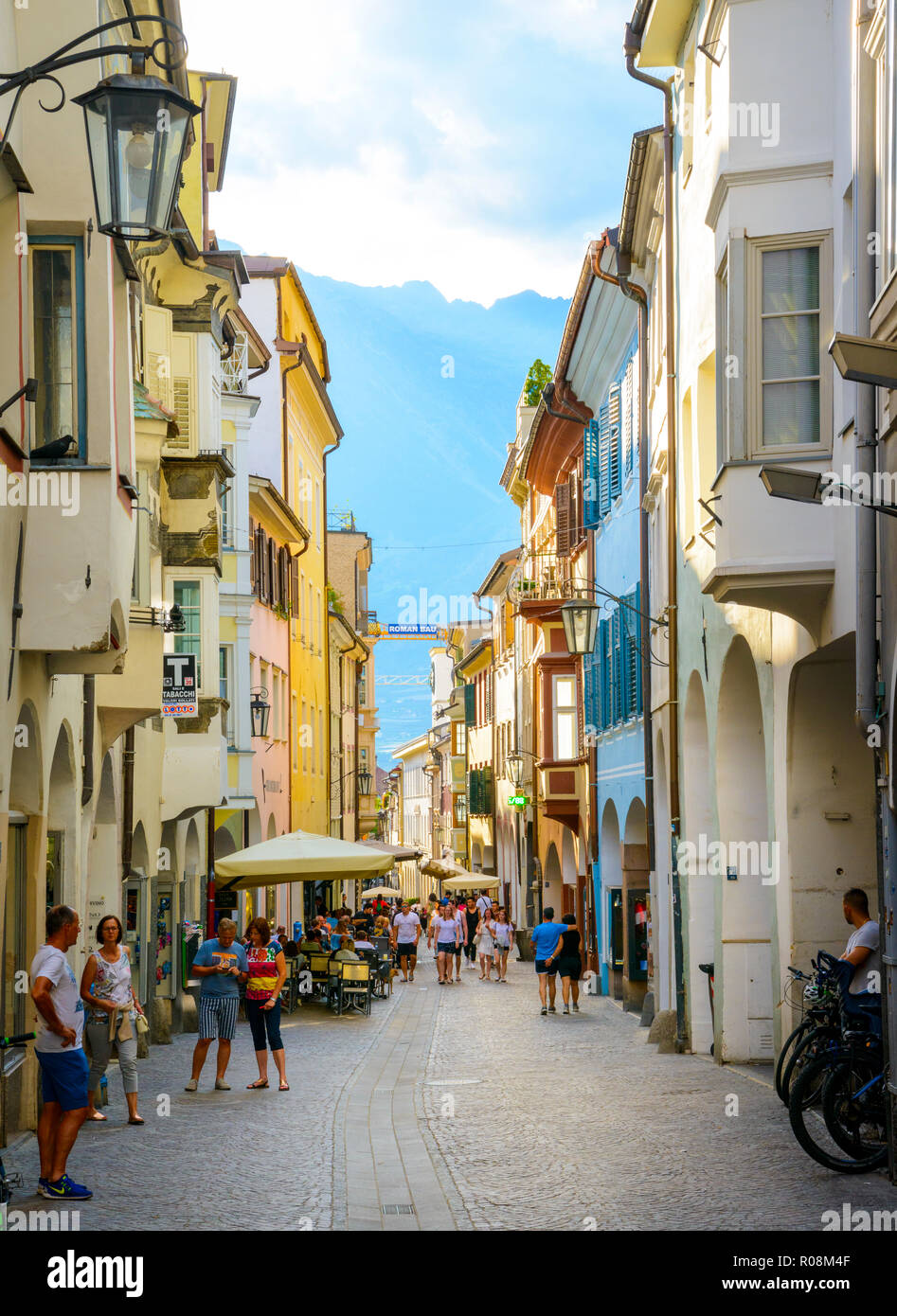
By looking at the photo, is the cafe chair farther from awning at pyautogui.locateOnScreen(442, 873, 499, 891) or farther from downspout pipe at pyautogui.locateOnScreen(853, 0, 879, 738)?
awning at pyautogui.locateOnScreen(442, 873, 499, 891)

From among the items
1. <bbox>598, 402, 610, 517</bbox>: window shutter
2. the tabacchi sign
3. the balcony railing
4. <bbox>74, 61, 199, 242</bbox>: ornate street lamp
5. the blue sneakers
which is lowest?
the blue sneakers

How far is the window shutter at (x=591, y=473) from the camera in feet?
107

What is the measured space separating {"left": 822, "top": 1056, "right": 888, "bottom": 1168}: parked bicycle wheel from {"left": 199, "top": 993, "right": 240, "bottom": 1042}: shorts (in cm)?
760

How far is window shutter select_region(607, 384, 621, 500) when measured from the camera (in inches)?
1161

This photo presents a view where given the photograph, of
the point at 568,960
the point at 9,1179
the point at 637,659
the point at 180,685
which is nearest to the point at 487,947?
the point at 568,960

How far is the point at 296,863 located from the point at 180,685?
3.80 m

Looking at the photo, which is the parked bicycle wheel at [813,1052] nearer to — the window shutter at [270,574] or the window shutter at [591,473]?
the window shutter at [591,473]

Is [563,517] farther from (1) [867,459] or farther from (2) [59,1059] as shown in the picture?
(2) [59,1059]

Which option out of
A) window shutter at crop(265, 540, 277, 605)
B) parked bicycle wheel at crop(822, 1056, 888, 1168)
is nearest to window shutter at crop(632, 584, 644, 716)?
window shutter at crop(265, 540, 277, 605)

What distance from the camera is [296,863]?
84.6 feet

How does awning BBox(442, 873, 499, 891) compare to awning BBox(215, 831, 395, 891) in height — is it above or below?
below

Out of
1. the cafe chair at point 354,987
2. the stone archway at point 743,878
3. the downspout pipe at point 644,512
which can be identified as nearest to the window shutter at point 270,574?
the cafe chair at point 354,987
